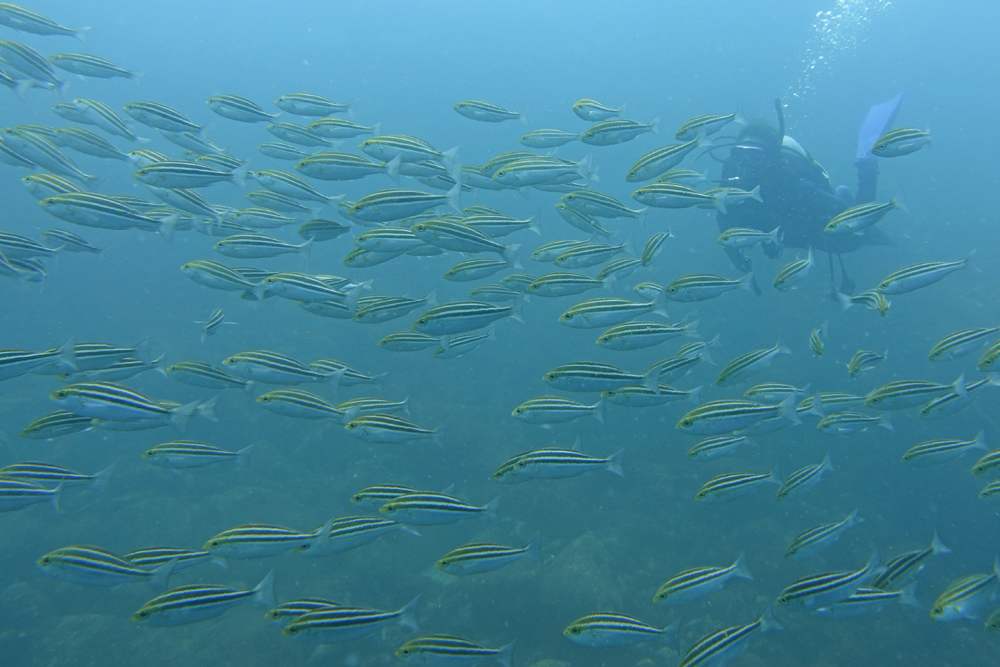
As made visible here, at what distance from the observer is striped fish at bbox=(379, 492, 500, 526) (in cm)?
371

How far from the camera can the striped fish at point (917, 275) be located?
4641 millimetres

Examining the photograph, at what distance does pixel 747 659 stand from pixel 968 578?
3.08 metres

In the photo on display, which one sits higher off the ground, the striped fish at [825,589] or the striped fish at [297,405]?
the striped fish at [297,405]

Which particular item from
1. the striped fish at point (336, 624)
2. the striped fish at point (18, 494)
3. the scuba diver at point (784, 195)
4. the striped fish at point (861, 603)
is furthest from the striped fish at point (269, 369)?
the scuba diver at point (784, 195)

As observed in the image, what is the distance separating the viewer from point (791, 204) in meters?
10.3

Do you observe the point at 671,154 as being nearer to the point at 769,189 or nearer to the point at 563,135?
the point at 563,135

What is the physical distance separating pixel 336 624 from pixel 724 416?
3.72 m

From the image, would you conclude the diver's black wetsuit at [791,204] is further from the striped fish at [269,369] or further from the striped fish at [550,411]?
the striped fish at [269,369]

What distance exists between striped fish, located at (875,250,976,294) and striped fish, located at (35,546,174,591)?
7.51m

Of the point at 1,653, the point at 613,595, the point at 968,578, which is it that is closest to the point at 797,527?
the point at 613,595

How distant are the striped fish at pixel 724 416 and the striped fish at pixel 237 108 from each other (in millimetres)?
6379

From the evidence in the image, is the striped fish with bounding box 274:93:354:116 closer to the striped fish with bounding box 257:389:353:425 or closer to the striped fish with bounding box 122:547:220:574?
the striped fish with bounding box 257:389:353:425

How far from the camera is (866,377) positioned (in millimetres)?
13539

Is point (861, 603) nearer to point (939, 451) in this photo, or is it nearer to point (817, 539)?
point (817, 539)
